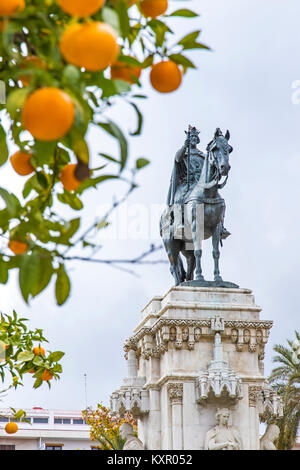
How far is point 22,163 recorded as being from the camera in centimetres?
359

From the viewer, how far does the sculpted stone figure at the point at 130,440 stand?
14.4 metres

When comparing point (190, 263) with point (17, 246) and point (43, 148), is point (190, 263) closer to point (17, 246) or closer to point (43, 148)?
point (17, 246)

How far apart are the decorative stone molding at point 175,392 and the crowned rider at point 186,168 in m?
3.44

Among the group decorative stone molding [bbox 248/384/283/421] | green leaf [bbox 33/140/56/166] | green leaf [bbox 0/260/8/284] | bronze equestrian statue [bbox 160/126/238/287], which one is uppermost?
bronze equestrian statue [bbox 160/126/238/287]

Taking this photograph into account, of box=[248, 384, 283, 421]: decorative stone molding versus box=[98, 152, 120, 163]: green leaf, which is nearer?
box=[98, 152, 120, 163]: green leaf

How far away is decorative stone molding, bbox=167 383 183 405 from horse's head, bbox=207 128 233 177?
3.71 m

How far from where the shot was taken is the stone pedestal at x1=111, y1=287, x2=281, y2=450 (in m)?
14.2

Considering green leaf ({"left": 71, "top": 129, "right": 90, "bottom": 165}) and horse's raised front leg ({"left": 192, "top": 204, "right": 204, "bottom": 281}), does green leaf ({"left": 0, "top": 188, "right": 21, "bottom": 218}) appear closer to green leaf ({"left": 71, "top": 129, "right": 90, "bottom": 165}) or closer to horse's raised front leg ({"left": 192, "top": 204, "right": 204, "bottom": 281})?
green leaf ({"left": 71, "top": 129, "right": 90, "bottom": 165})

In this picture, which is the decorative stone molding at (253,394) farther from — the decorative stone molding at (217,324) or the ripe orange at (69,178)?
the ripe orange at (69,178)

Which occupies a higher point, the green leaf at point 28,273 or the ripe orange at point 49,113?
the ripe orange at point 49,113

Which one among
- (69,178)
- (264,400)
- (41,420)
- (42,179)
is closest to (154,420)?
(264,400)

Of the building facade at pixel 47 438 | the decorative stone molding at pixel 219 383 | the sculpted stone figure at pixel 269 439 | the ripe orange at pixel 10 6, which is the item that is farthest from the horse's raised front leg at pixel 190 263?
the building facade at pixel 47 438

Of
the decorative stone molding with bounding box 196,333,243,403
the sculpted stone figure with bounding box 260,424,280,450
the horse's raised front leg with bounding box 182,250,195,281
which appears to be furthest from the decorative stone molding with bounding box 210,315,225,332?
the sculpted stone figure with bounding box 260,424,280,450
